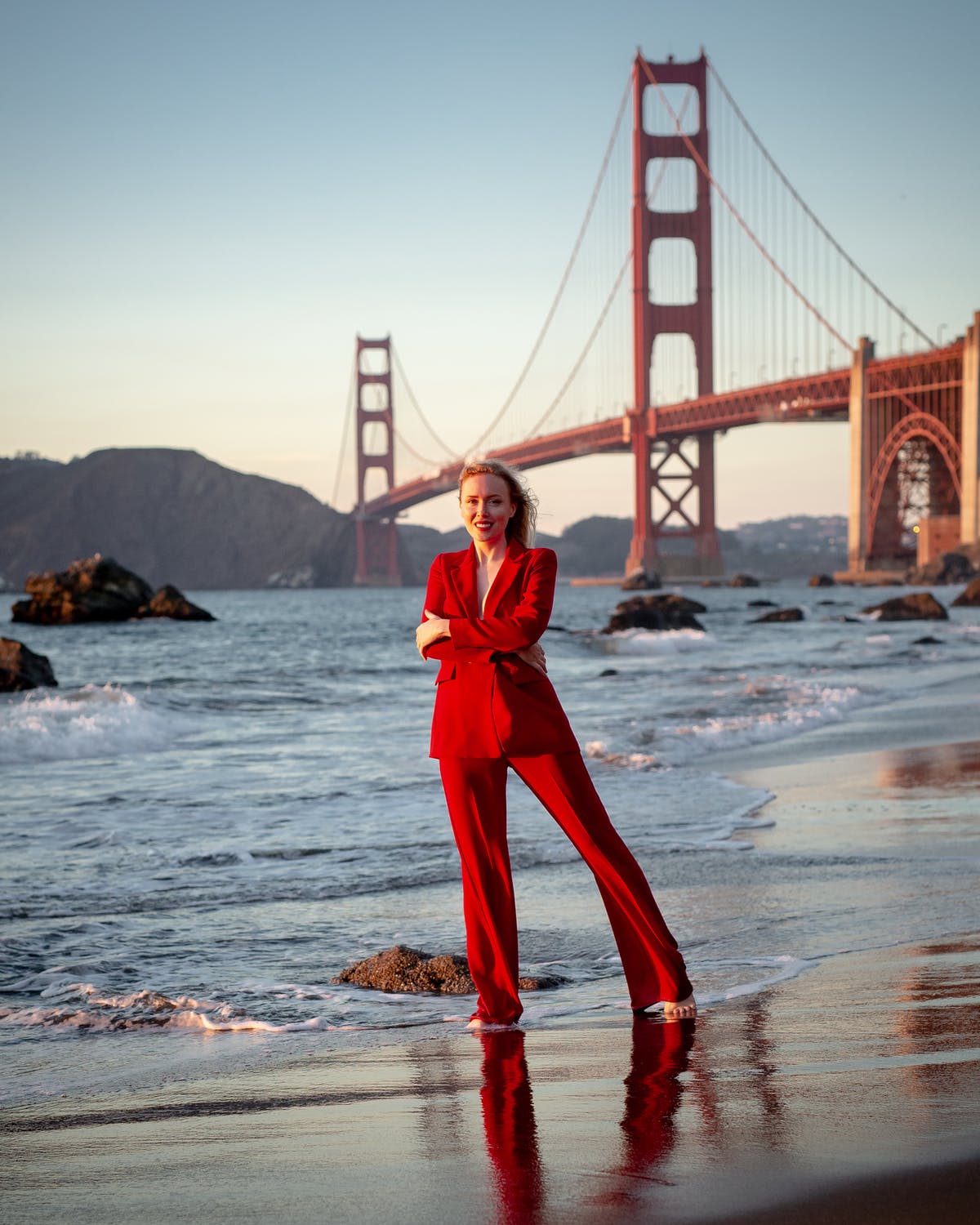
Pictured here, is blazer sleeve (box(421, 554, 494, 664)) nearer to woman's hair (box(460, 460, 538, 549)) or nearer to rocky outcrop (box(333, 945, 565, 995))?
woman's hair (box(460, 460, 538, 549))

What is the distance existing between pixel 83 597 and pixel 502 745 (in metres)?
29.7

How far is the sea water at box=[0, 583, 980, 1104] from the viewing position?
243cm

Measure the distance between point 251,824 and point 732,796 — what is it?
1.85 m

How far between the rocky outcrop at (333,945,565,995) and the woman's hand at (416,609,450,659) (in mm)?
764

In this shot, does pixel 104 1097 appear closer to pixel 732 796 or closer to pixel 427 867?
pixel 427 867

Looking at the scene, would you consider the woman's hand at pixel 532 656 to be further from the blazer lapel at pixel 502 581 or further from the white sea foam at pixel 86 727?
the white sea foam at pixel 86 727

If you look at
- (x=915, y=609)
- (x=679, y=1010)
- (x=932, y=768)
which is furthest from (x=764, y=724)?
(x=915, y=609)

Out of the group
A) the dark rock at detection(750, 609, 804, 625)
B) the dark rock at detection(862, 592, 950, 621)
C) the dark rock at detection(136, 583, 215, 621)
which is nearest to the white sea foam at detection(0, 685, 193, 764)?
the dark rock at detection(862, 592, 950, 621)

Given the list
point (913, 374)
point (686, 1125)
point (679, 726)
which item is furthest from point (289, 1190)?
point (913, 374)

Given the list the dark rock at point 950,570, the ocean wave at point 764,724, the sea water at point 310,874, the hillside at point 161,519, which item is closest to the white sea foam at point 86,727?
the sea water at point 310,874

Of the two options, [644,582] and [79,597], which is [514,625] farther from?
[644,582]

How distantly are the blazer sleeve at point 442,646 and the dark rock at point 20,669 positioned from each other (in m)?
10.5

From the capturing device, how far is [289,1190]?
4.40ft

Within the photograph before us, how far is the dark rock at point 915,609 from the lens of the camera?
77.7 feet
